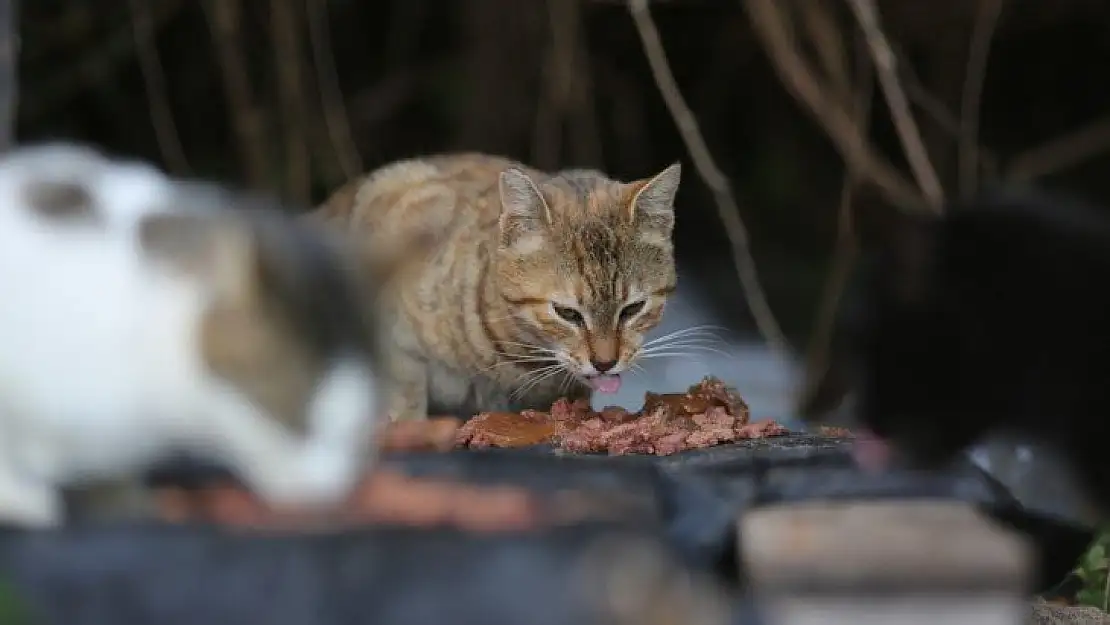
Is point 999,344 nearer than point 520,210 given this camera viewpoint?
Yes

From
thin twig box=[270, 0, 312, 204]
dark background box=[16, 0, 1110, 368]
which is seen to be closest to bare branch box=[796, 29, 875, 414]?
dark background box=[16, 0, 1110, 368]

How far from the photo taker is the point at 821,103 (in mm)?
2535

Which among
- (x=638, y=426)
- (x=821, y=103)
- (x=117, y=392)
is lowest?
(x=638, y=426)

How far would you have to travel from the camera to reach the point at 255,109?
294 centimetres

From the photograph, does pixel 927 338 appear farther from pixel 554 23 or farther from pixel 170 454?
pixel 554 23

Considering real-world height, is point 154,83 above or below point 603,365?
above

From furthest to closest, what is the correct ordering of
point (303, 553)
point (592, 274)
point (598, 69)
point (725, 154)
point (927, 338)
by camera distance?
point (725, 154) → point (598, 69) → point (592, 274) → point (927, 338) → point (303, 553)

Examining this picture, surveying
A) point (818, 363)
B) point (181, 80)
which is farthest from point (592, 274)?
point (181, 80)

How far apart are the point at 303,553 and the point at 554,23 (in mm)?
2148

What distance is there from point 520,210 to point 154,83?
1.47 m

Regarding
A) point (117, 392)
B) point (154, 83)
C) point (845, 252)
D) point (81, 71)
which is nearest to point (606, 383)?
point (117, 392)

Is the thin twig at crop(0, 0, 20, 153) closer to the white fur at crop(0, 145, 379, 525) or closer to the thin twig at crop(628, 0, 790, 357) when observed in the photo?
the white fur at crop(0, 145, 379, 525)

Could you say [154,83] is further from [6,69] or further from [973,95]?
[973,95]

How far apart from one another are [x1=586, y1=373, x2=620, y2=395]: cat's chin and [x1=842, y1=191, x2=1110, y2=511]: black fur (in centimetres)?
38
